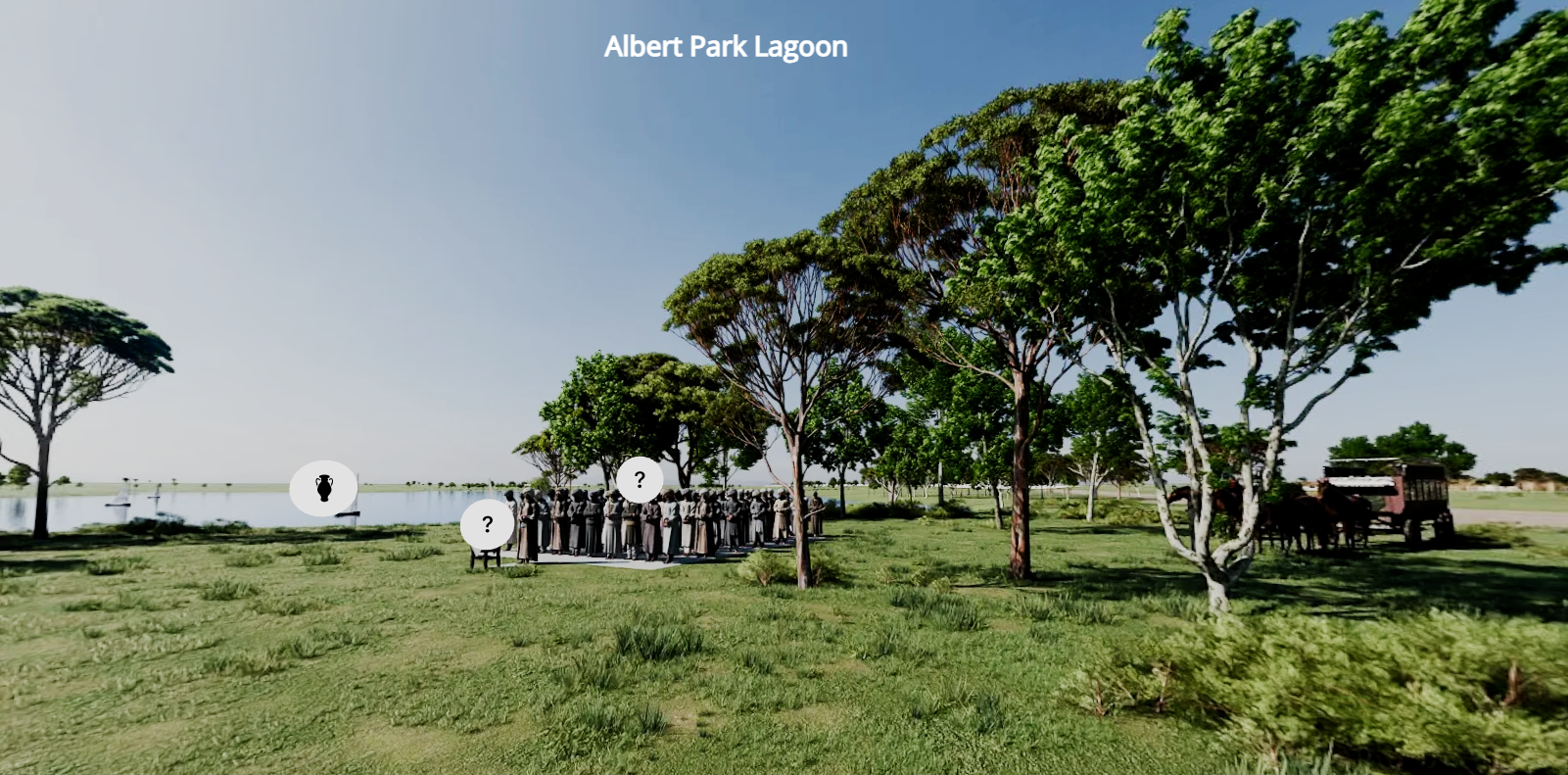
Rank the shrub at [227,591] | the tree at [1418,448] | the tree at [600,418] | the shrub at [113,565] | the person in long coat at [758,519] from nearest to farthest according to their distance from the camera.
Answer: the shrub at [227,591]
the shrub at [113,565]
the person in long coat at [758,519]
the tree at [600,418]
the tree at [1418,448]

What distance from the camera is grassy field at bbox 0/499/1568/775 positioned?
5.36 metres

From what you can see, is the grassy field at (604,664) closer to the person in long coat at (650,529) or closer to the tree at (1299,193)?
the person in long coat at (650,529)

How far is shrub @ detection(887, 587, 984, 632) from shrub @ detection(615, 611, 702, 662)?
173 inches

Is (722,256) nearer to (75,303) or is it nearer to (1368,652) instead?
(1368,652)

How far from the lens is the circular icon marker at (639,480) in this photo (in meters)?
17.6

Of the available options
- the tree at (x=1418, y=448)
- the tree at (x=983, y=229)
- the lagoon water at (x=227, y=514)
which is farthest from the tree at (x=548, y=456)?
the tree at (x=1418, y=448)

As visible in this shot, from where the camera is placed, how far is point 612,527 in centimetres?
2034

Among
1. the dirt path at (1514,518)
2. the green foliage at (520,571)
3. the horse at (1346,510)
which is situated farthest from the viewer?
the dirt path at (1514,518)

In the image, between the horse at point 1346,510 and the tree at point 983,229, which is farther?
the horse at point 1346,510

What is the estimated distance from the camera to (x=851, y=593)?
1298cm

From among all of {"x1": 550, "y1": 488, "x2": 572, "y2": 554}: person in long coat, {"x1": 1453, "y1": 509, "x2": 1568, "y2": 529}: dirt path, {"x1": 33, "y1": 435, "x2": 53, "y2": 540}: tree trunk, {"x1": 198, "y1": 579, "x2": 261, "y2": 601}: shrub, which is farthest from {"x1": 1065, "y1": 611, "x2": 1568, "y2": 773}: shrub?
{"x1": 33, "y1": 435, "x2": 53, "y2": 540}: tree trunk

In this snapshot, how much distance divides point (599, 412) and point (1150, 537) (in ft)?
108

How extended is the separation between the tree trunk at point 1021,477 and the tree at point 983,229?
0.03 metres

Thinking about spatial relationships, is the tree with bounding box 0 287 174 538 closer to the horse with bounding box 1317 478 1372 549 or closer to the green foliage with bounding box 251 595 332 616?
the green foliage with bounding box 251 595 332 616
